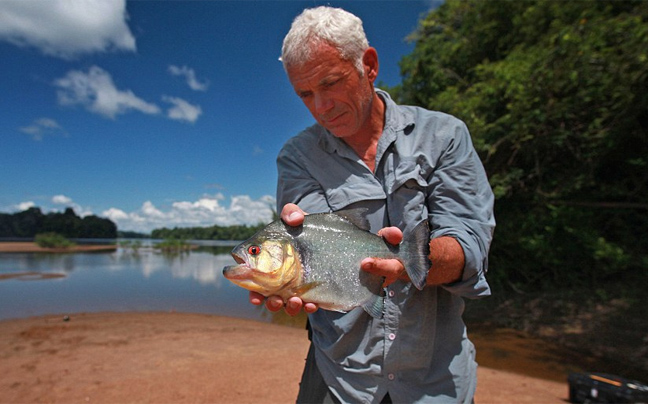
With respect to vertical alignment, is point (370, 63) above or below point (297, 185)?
above

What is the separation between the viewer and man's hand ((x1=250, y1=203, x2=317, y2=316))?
6.00ft

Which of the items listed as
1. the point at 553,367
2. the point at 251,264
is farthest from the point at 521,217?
the point at 251,264

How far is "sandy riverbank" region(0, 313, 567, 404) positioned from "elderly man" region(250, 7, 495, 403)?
4.98m

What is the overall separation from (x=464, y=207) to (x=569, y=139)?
323 inches

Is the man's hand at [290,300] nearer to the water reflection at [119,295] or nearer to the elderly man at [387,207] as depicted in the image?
the elderly man at [387,207]

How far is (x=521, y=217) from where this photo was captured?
32.1ft

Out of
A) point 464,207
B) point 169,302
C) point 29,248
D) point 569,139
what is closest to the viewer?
point 464,207

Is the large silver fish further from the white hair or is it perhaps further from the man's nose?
Answer: the white hair

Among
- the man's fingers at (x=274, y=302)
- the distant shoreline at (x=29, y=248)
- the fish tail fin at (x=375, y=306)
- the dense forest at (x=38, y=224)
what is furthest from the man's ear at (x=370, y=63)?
the dense forest at (x=38, y=224)

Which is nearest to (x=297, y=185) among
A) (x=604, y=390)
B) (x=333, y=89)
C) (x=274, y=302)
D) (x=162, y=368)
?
(x=333, y=89)

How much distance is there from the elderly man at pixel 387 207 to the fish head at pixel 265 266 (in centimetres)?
8

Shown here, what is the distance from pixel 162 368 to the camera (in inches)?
297

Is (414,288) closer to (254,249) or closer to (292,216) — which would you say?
(292,216)

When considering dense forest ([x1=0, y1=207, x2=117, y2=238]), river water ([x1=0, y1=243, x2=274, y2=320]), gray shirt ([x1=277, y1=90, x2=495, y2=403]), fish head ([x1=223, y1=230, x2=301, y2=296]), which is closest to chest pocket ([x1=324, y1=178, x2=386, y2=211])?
gray shirt ([x1=277, y1=90, x2=495, y2=403])
